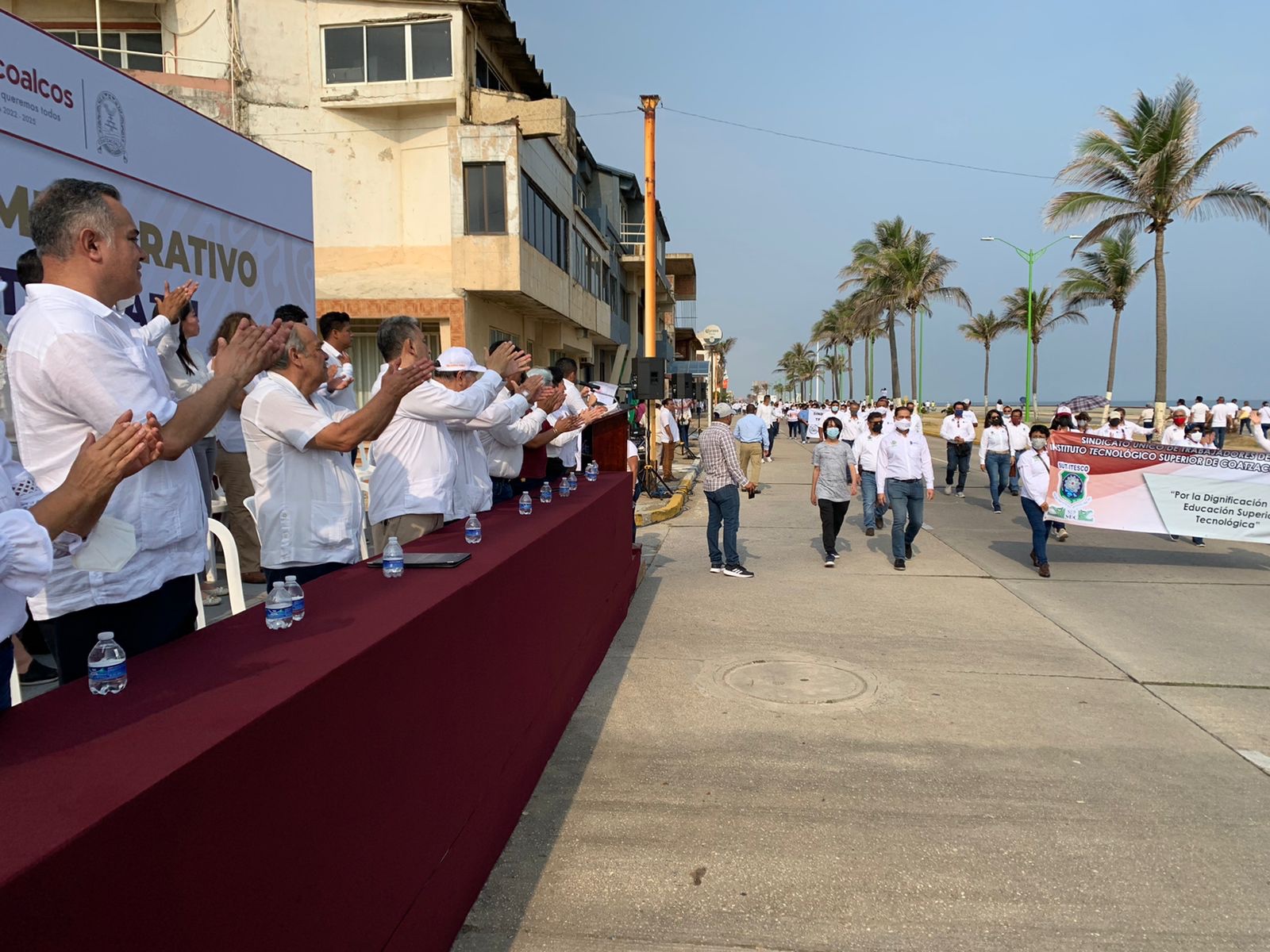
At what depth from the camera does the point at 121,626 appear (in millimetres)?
2514

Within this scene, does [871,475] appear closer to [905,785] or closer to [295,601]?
[905,785]

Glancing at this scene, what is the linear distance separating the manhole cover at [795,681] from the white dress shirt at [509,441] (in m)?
2.08

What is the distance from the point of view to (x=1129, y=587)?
8.65 metres

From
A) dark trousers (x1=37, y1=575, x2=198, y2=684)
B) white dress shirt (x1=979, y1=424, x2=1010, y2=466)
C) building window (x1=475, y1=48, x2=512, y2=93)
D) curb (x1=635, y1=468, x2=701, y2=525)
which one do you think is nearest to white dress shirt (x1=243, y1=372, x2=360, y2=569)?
dark trousers (x1=37, y1=575, x2=198, y2=684)

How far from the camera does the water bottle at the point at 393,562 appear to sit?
3.13 meters

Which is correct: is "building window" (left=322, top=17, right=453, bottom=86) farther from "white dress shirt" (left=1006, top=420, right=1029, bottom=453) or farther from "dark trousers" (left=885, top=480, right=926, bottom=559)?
"dark trousers" (left=885, top=480, right=926, bottom=559)

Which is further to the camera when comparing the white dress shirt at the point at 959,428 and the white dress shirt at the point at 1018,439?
the white dress shirt at the point at 959,428

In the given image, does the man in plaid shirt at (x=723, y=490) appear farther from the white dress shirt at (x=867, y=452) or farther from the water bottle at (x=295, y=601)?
the water bottle at (x=295, y=601)

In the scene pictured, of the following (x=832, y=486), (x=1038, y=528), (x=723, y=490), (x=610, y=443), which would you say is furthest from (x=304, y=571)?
(x=1038, y=528)

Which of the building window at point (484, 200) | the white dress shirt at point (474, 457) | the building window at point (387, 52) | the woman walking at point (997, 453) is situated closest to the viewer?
the white dress shirt at point (474, 457)

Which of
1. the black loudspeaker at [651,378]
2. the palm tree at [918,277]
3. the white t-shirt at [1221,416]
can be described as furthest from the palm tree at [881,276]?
the black loudspeaker at [651,378]

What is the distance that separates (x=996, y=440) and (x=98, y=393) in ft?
50.3

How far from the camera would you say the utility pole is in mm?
15328

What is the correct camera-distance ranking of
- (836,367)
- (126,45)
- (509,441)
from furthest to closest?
(836,367) < (126,45) < (509,441)
